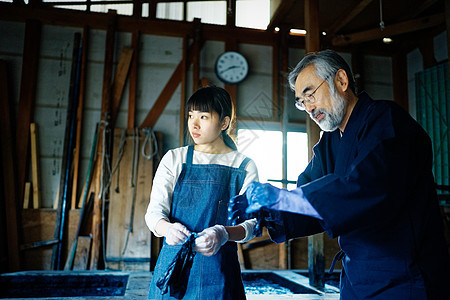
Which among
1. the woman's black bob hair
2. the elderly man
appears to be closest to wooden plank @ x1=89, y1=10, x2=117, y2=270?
the woman's black bob hair

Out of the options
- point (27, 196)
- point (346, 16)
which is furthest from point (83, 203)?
point (346, 16)

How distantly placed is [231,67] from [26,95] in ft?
10.4

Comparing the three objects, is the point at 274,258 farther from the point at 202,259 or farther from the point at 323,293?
the point at 202,259

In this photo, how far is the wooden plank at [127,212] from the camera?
499cm

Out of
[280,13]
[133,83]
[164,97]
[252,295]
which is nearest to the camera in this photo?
[252,295]

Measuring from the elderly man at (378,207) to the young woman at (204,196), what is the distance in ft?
0.86

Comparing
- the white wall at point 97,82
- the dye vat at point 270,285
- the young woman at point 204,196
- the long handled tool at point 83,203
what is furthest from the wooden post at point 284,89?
the young woman at point 204,196

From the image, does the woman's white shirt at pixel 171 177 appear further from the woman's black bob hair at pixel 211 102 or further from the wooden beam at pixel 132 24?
the wooden beam at pixel 132 24

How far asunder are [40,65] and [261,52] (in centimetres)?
357

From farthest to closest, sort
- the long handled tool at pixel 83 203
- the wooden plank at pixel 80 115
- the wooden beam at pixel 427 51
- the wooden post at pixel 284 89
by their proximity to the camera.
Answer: the wooden beam at pixel 427 51 < the wooden post at pixel 284 89 < the wooden plank at pixel 80 115 < the long handled tool at pixel 83 203

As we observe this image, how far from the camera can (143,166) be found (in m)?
5.43

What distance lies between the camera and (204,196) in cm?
165

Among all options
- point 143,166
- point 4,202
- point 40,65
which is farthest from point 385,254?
point 40,65

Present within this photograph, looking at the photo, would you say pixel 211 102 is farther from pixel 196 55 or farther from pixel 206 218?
pixel 196 55
